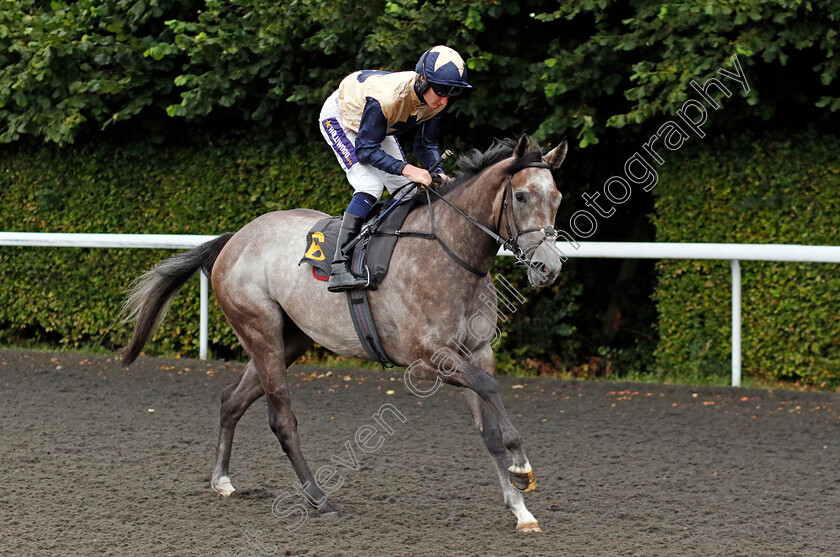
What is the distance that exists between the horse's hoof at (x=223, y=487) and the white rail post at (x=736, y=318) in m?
4.01

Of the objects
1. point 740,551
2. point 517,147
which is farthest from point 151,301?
point 740,551

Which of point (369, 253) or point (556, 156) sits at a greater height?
point (556, 156)

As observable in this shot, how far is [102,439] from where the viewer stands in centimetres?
606

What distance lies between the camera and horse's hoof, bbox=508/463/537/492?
13.5ft

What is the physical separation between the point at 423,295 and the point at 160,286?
2.05m

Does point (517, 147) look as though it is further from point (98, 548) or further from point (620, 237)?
point (620, 237)

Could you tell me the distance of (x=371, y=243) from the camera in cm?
477

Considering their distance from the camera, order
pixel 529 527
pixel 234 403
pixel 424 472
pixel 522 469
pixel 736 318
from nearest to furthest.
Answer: pixel 522 469, pixel 529 527, pixel 234 403, pixel 424 472, pixel 736 318

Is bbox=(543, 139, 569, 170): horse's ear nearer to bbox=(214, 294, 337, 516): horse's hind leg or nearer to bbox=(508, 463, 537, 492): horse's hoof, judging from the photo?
bbox=(508, 463, 537, 492): horse's hoof

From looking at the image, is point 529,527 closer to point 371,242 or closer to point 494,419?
point 494,419

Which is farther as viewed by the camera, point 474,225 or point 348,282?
point 348,282
